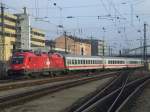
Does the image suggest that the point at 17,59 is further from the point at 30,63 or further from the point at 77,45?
the point at 77,45

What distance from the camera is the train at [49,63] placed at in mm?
43094

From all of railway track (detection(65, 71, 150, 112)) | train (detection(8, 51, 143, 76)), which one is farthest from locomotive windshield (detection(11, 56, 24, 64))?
railway track (detection(65, 71, 150, 112))

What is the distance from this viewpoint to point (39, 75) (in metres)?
48.3

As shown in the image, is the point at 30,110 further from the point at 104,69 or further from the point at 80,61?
the point at 104,69

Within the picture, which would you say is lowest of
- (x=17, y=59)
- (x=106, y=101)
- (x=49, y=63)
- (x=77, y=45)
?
(x=106, y=101)

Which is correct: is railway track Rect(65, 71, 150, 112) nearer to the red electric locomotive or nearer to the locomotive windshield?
the red electric locomotive

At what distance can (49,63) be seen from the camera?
164 feet

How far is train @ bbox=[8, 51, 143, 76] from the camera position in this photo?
141 feet

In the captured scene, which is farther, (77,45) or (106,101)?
(77,45)

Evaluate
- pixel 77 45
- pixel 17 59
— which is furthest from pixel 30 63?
pixel 77 45

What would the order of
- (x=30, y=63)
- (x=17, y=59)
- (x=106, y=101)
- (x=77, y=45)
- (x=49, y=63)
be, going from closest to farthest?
1. (x=106, y=101)
2. (x=17, y=59)
3. (x=30, y=63)
4. (x=49, y=63)
5. (x=77, y=45)

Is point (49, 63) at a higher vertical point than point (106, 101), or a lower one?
higher

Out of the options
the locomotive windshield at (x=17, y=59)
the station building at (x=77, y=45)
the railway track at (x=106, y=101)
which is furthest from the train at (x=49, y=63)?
the station building at (x=77, y=45)

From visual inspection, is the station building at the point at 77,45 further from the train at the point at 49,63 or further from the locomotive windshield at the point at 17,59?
the locomotive windshield at the point at 17,59
